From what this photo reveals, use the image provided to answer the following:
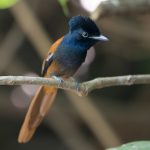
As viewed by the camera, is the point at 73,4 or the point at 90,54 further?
the point at 90,54

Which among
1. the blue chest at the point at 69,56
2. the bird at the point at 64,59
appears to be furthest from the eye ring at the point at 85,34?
the blue chest at the point at 69,56

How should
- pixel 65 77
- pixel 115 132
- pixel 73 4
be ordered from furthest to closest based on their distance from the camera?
pixel 115 132, pixel 73 4, pixel 65 77

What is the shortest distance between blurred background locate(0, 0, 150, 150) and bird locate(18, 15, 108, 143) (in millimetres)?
848

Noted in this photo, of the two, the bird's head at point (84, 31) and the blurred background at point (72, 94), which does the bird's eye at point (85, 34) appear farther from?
the blurred background at point (72, 94)

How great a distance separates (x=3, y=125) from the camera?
13.1ft

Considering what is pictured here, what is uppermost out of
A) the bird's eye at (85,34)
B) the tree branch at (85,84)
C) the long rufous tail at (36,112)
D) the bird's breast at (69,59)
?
the tree branch at (85,84)

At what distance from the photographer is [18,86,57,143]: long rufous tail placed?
2537 millimetres

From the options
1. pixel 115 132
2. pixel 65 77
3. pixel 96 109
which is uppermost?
pixel 65 77

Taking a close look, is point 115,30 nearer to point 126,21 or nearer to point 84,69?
point 126,21

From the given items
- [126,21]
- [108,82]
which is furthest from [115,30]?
[108,82]

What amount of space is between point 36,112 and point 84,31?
0.50 m

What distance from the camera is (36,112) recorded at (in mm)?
2729

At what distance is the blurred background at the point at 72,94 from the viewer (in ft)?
12.1

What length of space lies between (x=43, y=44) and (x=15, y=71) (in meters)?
0.41
